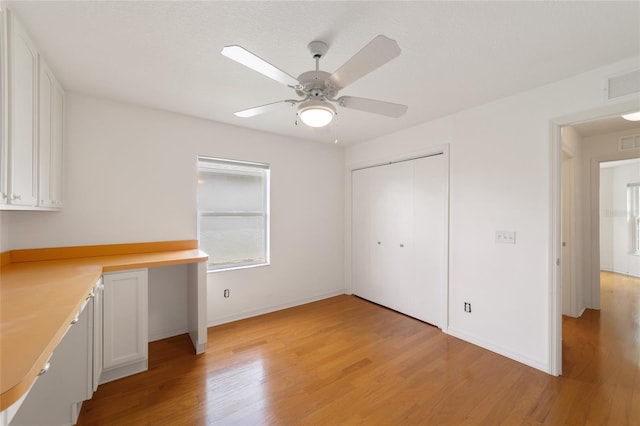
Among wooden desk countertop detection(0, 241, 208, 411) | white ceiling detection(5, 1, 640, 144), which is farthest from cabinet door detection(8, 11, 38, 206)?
wooden desk countertop detection(0, 241, 208, 411)

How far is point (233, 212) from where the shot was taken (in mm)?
3342

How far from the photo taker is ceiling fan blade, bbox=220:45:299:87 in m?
1.16

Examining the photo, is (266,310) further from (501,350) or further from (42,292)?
(501,350)

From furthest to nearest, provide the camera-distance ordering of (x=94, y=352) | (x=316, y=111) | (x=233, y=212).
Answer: (x=233, y=212), (x=94, y=352), (x=316, y=111)

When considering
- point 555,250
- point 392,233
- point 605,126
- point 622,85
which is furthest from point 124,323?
point 605,126

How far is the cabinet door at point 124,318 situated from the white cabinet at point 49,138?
76 cm

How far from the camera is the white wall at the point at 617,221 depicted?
17.6 ft

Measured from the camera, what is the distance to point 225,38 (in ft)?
5.30

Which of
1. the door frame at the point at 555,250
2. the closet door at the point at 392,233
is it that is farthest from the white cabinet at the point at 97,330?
the door frame at the point at 555,250

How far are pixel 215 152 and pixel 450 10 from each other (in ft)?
8.69

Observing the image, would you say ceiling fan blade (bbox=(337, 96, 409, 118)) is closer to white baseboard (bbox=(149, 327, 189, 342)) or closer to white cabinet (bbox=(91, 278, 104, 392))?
white cabinet (bbox=(91, 278, 104, 392))

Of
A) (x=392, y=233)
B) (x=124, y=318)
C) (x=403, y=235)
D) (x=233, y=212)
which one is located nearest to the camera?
(x=124, y=318)

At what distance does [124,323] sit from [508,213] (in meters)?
3.47

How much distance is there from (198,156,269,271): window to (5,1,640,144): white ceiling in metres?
1.05
